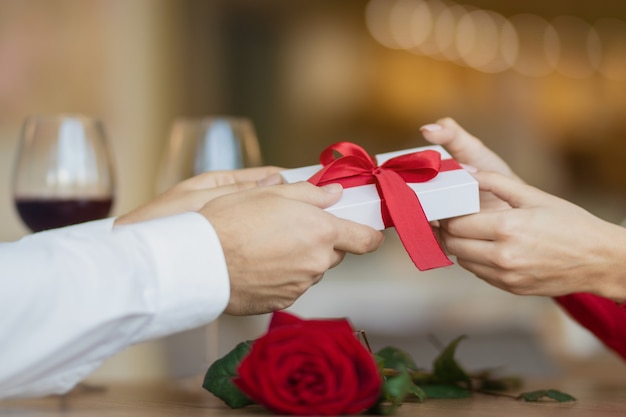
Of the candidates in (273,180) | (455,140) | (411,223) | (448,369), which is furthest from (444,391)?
(455,140)

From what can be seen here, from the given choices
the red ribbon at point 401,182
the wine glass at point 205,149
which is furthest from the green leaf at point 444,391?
the wine glass at point 205,149

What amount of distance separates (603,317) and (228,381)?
1.87ft

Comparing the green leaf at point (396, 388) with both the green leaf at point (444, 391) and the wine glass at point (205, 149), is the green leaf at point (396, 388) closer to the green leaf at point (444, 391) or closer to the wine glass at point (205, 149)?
the green leaf at point (444, 391)

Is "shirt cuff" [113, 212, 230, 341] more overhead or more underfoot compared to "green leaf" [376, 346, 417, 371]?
more overhead

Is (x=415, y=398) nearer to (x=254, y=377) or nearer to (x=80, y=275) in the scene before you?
(x=254, y=377)

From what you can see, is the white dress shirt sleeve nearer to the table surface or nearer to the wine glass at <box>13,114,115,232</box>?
the table surface

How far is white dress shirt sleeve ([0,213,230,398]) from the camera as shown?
69 cm

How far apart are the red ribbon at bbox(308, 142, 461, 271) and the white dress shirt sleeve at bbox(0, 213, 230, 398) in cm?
18

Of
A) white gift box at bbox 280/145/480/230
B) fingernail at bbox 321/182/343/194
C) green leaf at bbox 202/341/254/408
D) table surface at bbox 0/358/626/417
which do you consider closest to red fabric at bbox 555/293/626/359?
table surface at bbox 0/358/626/417

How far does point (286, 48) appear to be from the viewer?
4.36 metres

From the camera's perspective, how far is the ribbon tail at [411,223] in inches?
32.9

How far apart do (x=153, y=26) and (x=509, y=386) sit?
9.60 feet

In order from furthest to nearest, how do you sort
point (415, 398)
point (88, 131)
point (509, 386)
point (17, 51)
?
point (17, 51) < point (88, 131) < point (509, 386) < point (415, 398)

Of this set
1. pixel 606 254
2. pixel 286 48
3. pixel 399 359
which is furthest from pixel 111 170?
pixel 286 48
